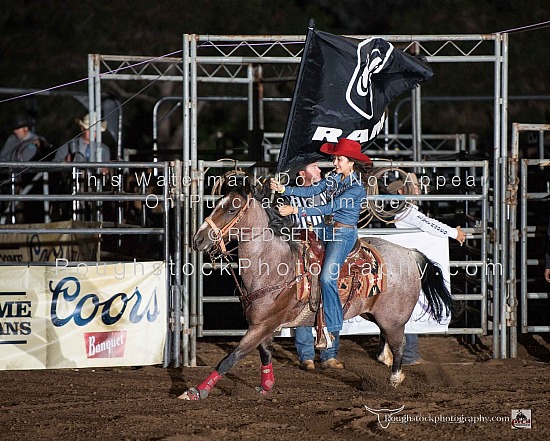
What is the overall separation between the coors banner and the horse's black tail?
4.87ft

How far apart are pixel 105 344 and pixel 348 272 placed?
2451 mm

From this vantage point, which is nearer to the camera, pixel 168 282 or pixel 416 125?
pixel 168 282

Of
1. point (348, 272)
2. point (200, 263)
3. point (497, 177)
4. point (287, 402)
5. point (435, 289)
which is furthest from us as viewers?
point (497, 177)

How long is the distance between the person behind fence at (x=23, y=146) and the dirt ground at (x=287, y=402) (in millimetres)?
5399

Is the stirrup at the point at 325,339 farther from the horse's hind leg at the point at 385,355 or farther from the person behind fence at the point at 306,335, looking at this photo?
the horse's hind leg at the point at 385,355

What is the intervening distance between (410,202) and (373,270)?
160 centimetres

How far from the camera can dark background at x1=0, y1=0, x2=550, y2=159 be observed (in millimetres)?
23469

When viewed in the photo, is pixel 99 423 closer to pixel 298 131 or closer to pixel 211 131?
pixel 298 131

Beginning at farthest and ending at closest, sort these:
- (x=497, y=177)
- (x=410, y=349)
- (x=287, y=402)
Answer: (x=497, y=177) < (x=410, y=349) < (x=287, y=402)

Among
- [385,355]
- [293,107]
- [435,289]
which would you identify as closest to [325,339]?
[435,289]

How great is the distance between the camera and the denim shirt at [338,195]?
720 centimetres

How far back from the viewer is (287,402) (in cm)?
689

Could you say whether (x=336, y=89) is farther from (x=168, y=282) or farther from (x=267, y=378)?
(x=267, y=378)

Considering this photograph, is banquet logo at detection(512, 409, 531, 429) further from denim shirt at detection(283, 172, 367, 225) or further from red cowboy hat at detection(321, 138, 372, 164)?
red cowboy hat at detection(321, 138, 372, 164)
